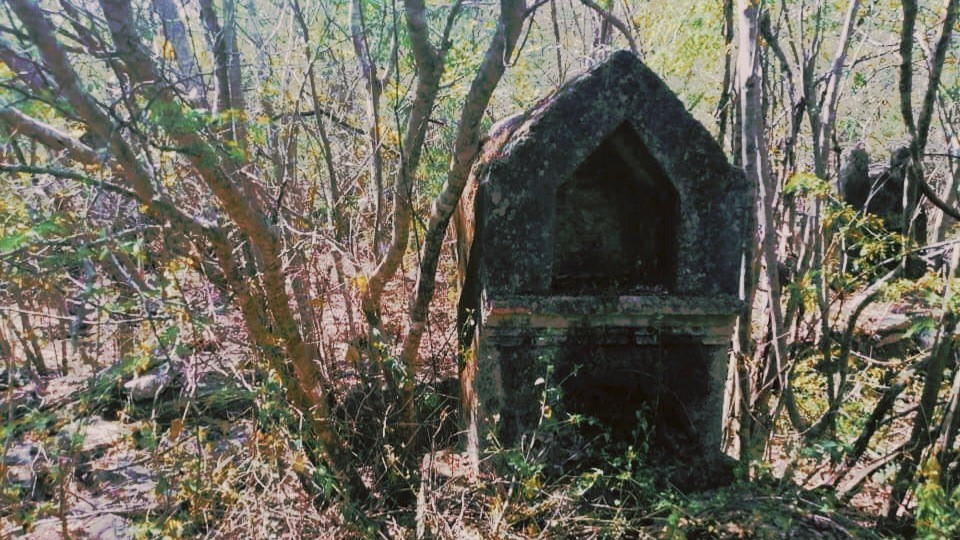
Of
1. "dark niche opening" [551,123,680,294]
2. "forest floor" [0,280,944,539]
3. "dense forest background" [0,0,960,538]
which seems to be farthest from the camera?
"dark niche opening" [551,123,680,294]

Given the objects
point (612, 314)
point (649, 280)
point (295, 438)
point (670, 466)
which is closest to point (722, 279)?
point (649, 280)

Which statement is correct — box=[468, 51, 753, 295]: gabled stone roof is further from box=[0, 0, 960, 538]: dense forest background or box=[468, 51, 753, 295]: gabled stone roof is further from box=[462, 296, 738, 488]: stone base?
box=[0, 0, 960, 538]: dense forest background

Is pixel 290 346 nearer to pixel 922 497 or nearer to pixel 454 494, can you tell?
pixel 454 494

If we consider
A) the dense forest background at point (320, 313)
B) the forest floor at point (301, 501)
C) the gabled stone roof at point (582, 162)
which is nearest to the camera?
the dense forest background at point (320, 313)

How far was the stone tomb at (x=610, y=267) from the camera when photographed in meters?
3.04

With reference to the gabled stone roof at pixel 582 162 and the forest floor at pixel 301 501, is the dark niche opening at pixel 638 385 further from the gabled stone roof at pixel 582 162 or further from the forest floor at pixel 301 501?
the gabled stone roof at pixel 582 162

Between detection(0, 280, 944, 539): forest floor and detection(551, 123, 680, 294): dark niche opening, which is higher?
detection(551, 123, 680, 294): dark niche opening

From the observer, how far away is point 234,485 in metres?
3.50

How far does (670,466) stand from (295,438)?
6.20 ft

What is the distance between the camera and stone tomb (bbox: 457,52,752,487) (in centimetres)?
304

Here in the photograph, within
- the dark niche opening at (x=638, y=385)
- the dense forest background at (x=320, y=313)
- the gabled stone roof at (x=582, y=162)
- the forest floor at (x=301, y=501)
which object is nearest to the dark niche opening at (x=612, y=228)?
the gabled stone roof at (x=582, y=162)

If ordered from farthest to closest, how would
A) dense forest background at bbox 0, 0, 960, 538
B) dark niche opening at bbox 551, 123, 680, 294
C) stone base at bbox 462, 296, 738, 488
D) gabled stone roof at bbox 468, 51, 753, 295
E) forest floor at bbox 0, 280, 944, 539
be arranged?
dark niche opening at bbox 551, 123, 680, 294 < stone base at bbox 462, 296, 738, 488 < gabled stone roof at bbox 468, 51, 753, 295 < forest floor at bbox 0, 280, 944, 539 < dense forest background at bbox 0, 0, 960, 538

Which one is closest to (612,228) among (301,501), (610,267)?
(610,267)

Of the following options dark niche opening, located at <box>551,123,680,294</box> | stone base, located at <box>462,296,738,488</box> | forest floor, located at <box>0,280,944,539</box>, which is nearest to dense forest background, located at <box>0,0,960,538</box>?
forest floor, located at <box>0,280,944,539</box>
